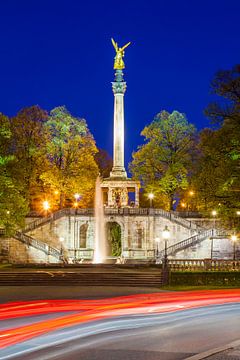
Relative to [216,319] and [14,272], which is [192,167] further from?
[216,319]

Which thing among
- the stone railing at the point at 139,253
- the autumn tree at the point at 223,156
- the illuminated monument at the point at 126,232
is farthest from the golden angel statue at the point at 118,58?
the autumn tree at the point at 223,156

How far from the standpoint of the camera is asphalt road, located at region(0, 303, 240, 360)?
1385 cm

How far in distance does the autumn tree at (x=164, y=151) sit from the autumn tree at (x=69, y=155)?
6459 mm

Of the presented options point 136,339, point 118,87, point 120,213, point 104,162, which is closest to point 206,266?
point 120,213

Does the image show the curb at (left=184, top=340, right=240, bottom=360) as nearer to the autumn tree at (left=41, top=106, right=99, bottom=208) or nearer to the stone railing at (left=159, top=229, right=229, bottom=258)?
the stone railing at (left=159, top=229, right=229, bottom=258)

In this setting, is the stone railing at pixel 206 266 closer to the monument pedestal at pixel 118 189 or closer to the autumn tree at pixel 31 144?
the monument pedestal at pixel 118 189

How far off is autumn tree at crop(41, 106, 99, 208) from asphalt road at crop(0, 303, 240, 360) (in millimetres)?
45199

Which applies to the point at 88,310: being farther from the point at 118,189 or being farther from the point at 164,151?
the point at 164,151

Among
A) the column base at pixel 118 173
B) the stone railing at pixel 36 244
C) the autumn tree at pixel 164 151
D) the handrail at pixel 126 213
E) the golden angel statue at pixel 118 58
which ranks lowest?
the stone railing at pixel 36 244

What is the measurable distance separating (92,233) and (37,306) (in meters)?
39.0

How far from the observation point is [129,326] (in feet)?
58.9

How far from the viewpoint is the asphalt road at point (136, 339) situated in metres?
13.9

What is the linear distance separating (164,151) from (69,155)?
11910 millimetres

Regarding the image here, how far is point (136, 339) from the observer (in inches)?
628
